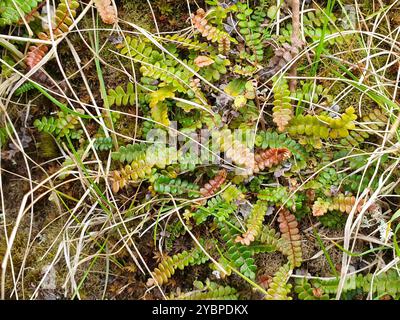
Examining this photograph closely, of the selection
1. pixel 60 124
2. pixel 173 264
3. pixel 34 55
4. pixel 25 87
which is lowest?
pixel 173 264

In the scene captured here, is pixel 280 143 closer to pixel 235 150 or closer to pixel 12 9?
pixel 235 150

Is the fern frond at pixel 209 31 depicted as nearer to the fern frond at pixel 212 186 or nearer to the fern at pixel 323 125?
the fern at pixel 323 125

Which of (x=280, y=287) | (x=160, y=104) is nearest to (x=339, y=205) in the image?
(x=280, y=287)

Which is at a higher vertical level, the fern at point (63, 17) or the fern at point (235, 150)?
the fern at point (63, 17)

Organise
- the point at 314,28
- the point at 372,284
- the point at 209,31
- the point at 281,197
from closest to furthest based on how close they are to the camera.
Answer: the point at 372,284 → the point at 281,197 → the point at 209,31 → the point at 314,28

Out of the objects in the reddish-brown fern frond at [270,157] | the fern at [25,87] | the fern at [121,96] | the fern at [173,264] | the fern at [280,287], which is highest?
the fern at [25,87]

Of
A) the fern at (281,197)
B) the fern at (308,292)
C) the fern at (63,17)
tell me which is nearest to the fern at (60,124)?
the fern at (63,17)

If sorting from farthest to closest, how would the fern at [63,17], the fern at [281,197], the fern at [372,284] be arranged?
the fern at [63,17], the fern at [281,197], the fern at [372,284]
